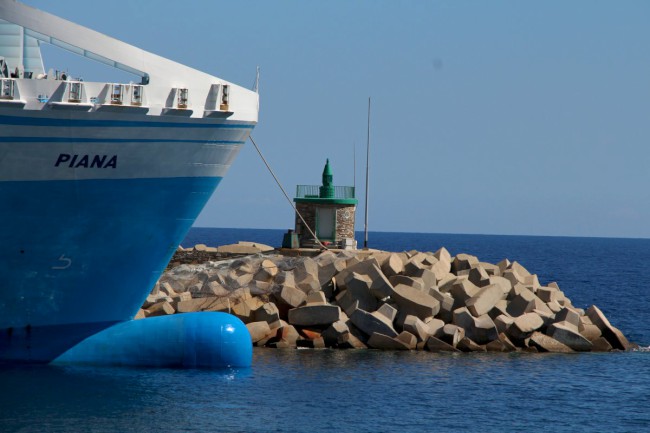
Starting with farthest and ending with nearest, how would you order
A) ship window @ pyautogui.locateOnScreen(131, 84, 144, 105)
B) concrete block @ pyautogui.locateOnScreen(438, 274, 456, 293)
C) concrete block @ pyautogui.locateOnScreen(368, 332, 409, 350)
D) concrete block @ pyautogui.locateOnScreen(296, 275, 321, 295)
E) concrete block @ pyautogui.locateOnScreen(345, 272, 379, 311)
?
concrete block @ pyautogui.locateOnScreen(438, 274, 456, 293) < concrete block @ pyautogui.locateOnScreen(296, 275, 321, 295) < concrete block @ pyautogui.locateOnScreen(345, 272, 379, 311) < concrete block @ pyautogui.locateOnScreen(368, 332, 409, 350) < ship window @ pyautogui.locateOnScreen(131, 84, 144, 105)

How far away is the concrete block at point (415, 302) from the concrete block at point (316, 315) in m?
1.99

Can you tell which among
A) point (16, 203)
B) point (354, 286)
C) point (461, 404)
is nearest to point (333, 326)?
point (354, 286)

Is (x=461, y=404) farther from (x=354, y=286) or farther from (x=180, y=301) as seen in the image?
(x=180, y=301)

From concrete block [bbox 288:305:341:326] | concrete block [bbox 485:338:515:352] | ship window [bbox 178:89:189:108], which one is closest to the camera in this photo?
ship window [bbox 178:89:189:108]

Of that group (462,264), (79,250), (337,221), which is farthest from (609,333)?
(79,250)

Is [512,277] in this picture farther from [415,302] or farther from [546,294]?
[415,302]

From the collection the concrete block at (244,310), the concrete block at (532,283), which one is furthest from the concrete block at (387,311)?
the concrete block at (532,283)

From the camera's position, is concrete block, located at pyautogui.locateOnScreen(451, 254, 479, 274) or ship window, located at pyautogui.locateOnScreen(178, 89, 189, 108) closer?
ship window, located at pyautogui.locateOnScreen(178, 89, 189, 108)

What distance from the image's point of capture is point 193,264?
1527 inches

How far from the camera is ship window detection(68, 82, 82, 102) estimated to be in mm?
22781

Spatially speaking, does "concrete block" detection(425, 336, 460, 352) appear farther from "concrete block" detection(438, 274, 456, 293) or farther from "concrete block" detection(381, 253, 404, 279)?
"concrete block" detection(381, 253, 404, 279)

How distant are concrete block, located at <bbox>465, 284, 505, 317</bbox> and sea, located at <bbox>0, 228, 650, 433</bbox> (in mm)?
1628

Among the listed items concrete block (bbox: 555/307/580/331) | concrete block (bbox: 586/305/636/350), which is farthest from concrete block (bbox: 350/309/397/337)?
concrete block (bbox: 586/305/636/350)

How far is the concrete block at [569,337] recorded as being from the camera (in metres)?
32.1
